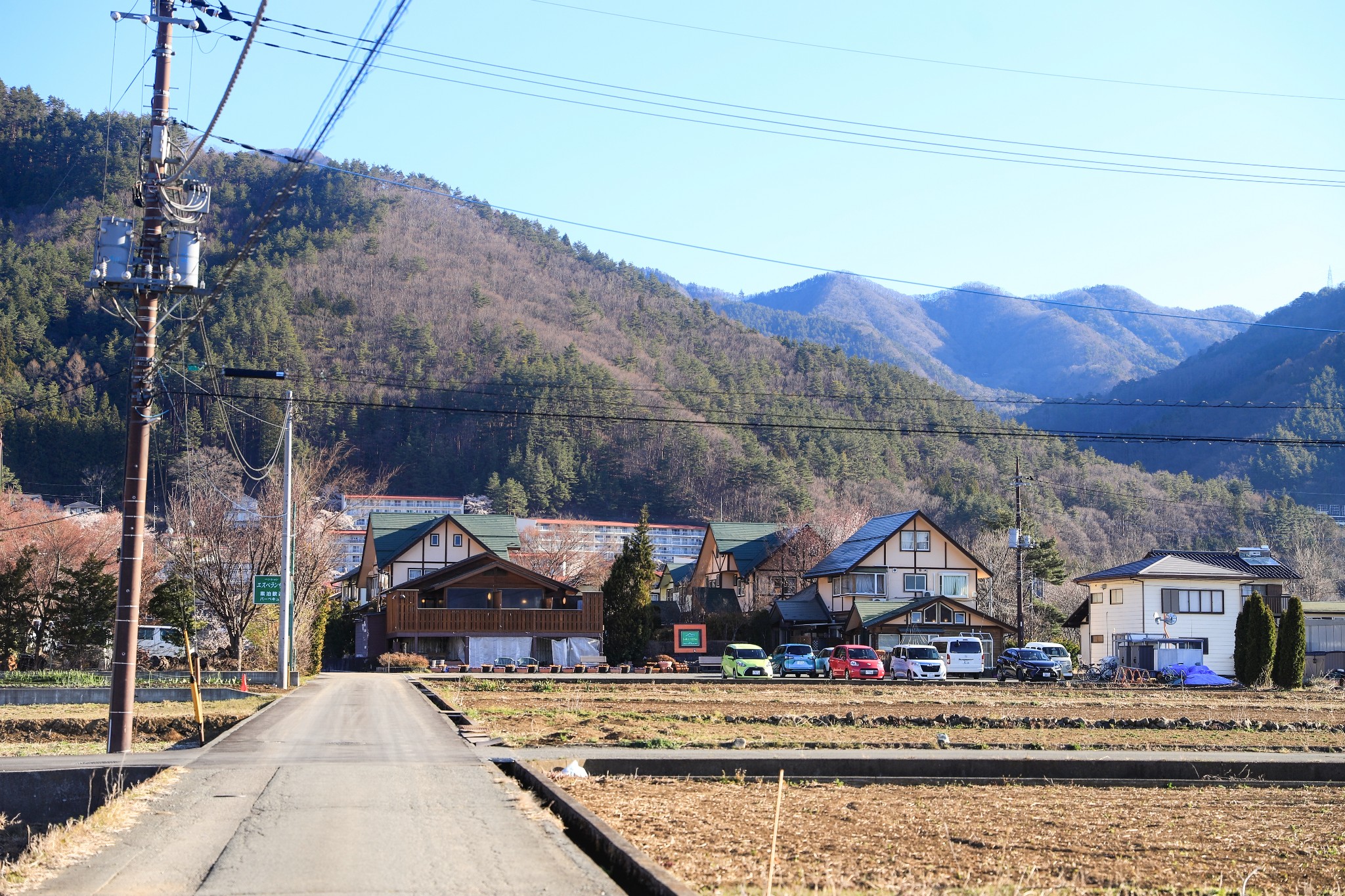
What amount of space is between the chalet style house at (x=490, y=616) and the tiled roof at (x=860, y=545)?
14.6 m

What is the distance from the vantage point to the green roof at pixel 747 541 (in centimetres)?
7031

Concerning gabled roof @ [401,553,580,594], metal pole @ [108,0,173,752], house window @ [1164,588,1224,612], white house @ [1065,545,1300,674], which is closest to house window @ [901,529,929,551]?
white house @ [1065,545,1300,674]

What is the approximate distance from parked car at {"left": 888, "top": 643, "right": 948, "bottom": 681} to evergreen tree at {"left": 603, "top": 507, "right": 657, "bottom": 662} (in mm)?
13936

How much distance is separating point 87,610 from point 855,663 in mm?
27546

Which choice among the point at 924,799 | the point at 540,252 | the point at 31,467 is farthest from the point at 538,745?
the point at 540,252

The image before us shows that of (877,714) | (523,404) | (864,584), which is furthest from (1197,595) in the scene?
(523,404)

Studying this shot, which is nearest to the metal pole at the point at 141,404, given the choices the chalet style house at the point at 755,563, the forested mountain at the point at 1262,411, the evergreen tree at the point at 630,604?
the evergreen tree at the point at 630,604

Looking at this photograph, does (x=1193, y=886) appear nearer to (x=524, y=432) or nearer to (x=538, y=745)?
(x=538, y=745)

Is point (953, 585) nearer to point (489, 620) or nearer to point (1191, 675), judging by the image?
point (1191, 675)

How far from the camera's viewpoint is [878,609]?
56.7m

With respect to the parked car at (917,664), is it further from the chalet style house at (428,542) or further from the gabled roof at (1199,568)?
the chalet style house at (428,542)

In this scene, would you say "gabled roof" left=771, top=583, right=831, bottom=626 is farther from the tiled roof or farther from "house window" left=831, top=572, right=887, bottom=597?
"house window" left=831, top=572, right=887, bottom=597

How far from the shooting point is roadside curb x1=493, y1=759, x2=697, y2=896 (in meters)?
7.57

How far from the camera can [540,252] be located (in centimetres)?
16762
